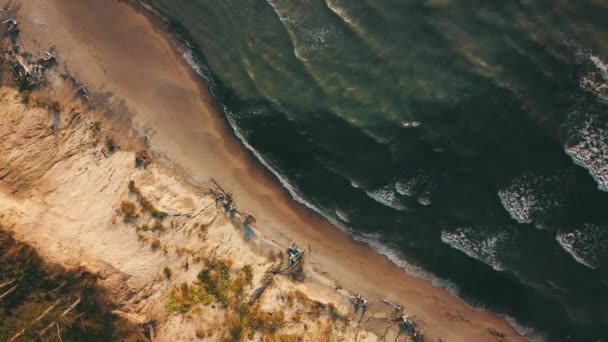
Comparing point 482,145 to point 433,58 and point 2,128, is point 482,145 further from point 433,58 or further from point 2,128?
point 2,128

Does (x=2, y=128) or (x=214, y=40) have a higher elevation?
(x=214, y=40)

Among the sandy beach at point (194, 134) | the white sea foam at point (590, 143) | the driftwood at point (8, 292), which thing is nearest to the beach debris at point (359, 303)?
the sandy beach at point (194, 134)

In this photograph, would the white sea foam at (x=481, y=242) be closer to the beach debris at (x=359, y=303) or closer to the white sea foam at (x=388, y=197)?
the white sea foam at (x=388, y=197)

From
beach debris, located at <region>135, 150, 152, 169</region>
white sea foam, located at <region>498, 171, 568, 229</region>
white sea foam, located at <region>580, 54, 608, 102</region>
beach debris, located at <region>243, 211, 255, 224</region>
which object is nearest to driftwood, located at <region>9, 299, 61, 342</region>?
beach debris, located at <region>135, 150, 152, 169</region>

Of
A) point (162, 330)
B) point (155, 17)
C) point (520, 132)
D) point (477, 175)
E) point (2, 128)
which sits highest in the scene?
point (520, 132)

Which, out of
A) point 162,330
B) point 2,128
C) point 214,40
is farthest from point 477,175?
point 2,128

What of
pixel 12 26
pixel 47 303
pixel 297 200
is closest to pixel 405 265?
pixel 297 200
